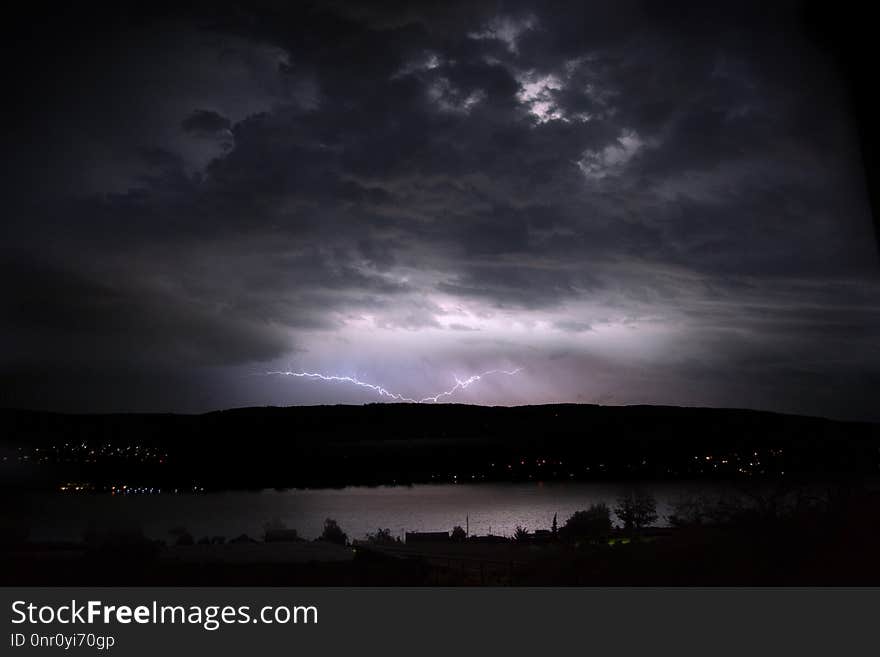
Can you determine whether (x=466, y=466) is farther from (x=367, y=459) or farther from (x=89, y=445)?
(x=89, y=445)

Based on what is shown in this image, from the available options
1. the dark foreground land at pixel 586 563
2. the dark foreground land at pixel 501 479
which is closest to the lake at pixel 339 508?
the dark foreground land at pixel 501 479

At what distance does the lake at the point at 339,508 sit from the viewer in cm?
5081

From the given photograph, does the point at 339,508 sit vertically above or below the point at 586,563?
below

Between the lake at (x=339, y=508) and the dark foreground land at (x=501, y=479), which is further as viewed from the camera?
the lake at (x=339, y=508)

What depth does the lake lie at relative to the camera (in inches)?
2000

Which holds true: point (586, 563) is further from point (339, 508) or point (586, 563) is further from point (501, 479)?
point (501, 479)

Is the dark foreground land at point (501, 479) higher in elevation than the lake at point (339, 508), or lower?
higher

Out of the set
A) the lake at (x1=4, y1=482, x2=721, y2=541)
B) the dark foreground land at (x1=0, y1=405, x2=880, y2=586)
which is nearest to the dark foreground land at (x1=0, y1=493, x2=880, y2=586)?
the dark foreground land at (x1=0, y1=405, x2=880, y2=586)

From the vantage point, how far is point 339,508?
2655 inches

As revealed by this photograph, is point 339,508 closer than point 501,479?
Yes

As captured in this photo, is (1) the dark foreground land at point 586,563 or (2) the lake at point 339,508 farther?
(2) the lake at point 339,508

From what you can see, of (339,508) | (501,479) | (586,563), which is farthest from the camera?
Answer: (501,479)

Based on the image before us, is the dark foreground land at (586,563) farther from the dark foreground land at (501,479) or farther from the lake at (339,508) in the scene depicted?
the lake at (339,508)

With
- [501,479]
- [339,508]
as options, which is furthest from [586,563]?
[501,479]
